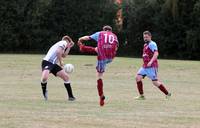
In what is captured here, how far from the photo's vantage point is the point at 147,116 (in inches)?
509

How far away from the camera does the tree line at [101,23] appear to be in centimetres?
6706

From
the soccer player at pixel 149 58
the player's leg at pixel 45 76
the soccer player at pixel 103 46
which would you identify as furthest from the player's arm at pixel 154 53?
the player's leg at pixel 45 76

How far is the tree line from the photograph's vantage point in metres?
67.1

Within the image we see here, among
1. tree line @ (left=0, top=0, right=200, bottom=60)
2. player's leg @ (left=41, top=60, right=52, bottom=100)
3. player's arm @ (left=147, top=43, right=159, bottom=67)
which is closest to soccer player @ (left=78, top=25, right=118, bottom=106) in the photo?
player's leg @ (left=41, top=60, right=52, bottom=100)

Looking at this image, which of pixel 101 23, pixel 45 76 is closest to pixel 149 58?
pixel 45 76

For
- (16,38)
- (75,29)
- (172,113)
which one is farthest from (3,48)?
(172,113)

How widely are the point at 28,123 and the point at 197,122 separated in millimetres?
3337

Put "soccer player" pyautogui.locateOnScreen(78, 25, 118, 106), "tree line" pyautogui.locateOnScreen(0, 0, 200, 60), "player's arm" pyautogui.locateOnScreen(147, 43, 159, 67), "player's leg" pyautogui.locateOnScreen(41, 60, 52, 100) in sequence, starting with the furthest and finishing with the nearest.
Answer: "tree line" pyautogui.locateOnScreen(0, 0, 200, 60), "player's arm" pyautogui.locateOnScreen(147, 43, 159, 67), "player's leg" pyautogui.locateOnScreen(41, 60, 52, 100), "soccer player" pyautogui.locateOnScreen(78, 25, 118, 106)

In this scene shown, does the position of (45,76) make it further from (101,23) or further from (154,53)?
(101,23)

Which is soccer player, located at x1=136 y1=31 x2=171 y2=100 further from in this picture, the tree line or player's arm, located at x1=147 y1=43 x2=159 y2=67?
the tree line

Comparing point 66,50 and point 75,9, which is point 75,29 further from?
point 66,50

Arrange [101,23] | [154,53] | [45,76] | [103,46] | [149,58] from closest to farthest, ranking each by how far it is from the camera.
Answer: [103,46]
[45,76]
[154,53]
[149,58]
[101,23]

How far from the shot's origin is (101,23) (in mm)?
70312

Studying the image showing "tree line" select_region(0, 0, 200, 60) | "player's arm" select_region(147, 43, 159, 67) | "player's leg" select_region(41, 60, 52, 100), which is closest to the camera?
"player's leg" select_region(41, 60, 52, 100)
